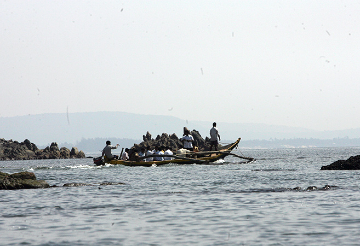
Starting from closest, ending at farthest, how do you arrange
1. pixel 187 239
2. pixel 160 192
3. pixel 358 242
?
pixel 358 242, pixel 187 239, pixel 160 192

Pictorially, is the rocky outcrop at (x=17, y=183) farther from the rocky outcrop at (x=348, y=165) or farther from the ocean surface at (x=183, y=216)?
the rocky outcrop at (x=348, y=165)

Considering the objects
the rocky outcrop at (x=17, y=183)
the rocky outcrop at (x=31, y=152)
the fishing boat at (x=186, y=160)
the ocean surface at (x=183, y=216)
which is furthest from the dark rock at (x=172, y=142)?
the ocean surface at (x=183, y=216)

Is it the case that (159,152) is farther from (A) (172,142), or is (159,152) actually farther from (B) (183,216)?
(A) (172,142)

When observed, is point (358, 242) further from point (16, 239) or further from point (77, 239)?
point (16, 239)

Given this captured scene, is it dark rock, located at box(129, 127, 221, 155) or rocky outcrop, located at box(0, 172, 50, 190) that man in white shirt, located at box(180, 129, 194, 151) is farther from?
dark rock, located at box(129, 127, 221, 155)

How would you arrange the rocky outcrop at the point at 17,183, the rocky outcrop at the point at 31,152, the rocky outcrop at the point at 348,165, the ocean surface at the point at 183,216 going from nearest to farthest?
the ocean surface at the point at 183,216
the rocky outcrop at the point at 17,183
the rocky outcrop at the point at 348,165
the rocky outcrop at the point at 31,152

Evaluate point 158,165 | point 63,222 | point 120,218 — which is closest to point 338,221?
point 120,218

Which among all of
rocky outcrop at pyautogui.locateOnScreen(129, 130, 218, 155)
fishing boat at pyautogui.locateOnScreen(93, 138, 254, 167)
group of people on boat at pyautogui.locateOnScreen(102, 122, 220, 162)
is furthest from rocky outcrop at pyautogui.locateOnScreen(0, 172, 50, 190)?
rocky outcrop at pyautogui.locateOnScreen(129, 130, 218, 155)

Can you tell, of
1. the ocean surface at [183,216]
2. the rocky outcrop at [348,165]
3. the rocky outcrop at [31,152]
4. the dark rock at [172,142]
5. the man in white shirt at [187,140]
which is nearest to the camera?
the ocean surface at [183,216]

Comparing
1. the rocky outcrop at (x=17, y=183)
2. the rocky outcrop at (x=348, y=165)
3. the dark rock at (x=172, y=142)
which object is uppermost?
the dark rock at (x=172, y=142)

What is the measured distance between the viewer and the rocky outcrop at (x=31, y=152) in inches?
4712

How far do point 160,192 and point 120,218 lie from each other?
690 centimetres

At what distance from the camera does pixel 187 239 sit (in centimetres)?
1043

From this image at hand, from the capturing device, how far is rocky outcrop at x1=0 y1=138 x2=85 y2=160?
120 m
